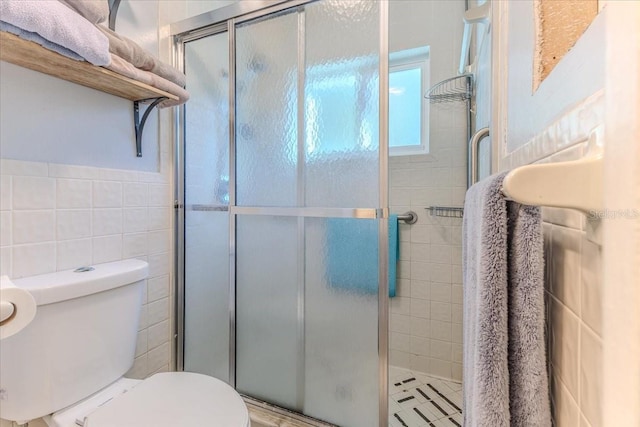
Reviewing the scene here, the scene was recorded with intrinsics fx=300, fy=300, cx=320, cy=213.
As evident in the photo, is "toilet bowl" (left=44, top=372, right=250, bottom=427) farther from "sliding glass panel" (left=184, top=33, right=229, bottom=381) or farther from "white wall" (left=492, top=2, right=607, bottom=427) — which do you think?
"white wall" (left=492, top=2, right=607, bottom=427)

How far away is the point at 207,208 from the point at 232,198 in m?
0.20

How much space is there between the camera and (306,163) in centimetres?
111

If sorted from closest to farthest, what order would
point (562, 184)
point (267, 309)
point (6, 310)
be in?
point (562, 184), point (6, 310), point (267, 309)

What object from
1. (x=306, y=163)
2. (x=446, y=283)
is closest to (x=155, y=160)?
→ (x=306, y=163)

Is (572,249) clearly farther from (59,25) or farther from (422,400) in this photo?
(422,400)

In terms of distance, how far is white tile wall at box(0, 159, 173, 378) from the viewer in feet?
2.90

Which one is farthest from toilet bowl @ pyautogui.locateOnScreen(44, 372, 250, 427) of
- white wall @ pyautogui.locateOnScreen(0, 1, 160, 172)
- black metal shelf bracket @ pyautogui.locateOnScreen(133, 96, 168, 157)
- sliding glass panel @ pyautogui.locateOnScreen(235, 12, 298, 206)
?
black metal shelf bracket @ pyautogui.locateOnScreen(133, 96, 168, 157)

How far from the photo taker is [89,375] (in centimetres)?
90

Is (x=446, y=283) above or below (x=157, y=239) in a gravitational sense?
below

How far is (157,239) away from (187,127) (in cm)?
53

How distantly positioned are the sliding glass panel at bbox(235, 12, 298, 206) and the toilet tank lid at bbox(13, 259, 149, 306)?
461 mm

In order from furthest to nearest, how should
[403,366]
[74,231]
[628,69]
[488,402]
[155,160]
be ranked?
[403,366] → [155,160] → [74,231] → [488,402] → [628,69]

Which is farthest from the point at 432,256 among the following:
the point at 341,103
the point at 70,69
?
the point at 70,69

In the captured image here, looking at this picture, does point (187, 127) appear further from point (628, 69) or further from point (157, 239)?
point (628, 69)
